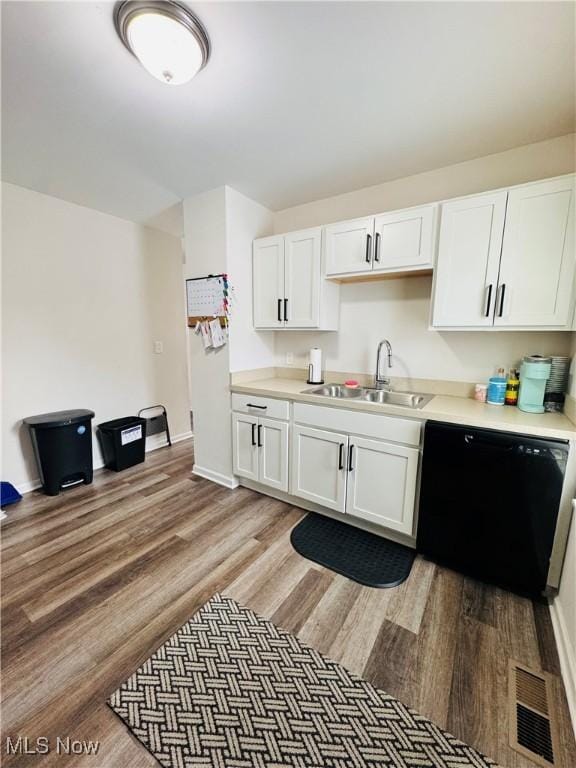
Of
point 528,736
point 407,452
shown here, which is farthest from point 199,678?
point 407,452

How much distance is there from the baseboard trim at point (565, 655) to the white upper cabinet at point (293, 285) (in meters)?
2.12

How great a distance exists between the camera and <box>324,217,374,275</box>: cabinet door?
6.99 feet

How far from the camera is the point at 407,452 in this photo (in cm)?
185

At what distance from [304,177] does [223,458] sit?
241cm

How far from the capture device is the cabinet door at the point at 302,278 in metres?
2.36

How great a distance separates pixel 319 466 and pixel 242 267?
177cm

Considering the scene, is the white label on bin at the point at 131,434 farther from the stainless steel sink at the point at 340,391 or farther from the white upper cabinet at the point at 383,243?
the white upper cabinet at the point at 383,243

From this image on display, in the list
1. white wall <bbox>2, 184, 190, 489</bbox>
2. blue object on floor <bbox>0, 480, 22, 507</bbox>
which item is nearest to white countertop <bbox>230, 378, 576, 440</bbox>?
white wall <bbox>2, 184, 190, 489</bbox>

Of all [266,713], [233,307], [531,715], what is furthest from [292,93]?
[531,715]

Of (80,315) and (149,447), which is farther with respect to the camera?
(149,447)

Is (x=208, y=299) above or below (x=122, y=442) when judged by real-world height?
above

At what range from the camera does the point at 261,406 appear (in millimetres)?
2439

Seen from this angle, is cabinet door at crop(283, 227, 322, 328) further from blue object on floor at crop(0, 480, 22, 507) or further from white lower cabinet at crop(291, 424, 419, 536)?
blue object on floor at crop(0, 480, 22, 507)

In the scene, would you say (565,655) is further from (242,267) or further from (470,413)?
(242,267)
